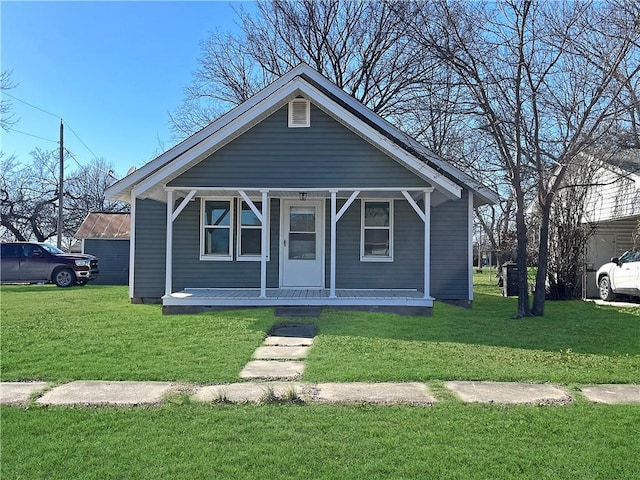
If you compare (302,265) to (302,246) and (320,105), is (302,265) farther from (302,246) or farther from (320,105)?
(320,105)

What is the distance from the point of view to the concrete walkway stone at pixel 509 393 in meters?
4.73

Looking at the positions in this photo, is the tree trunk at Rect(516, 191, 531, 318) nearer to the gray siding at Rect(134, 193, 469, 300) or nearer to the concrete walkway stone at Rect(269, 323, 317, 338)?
the gray siding at Rect(134, 193, 469, 300)

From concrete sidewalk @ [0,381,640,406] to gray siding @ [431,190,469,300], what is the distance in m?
6.63

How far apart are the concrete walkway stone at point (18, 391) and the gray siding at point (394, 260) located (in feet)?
24.6

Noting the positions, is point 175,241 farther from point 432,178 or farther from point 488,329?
point 488,329

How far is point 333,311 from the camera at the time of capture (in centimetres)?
995

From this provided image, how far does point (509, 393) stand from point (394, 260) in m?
7.03

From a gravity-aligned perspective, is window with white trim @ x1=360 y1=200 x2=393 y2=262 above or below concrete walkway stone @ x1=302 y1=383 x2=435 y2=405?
above


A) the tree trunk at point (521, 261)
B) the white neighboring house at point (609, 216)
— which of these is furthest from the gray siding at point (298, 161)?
the white neighboring house at point (609, 216)

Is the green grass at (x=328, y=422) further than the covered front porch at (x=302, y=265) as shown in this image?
No

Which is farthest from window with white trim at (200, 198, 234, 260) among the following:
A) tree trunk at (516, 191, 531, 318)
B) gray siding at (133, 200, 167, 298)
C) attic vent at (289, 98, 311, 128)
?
tree trunk at (516, 191, 531, 318)

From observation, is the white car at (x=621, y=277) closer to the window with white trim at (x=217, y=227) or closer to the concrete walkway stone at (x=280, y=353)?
the concrete walkway stone at (x=280, y=353)

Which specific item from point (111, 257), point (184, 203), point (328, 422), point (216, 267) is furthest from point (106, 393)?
point (111, 257)

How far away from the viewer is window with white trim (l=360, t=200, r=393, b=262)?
12.0m
